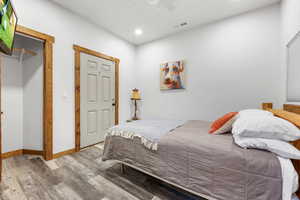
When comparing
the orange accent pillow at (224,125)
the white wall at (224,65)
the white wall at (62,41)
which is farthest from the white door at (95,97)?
the orange accent pillow at (224,125)

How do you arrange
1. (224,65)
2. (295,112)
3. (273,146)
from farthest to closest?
(224,65)
(295,112)
(273,146)

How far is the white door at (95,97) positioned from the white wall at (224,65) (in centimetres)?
125

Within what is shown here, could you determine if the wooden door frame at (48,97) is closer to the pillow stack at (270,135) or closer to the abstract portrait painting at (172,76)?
the abstract portrait painting at (172,76)

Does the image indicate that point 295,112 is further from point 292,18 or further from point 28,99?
point 28,99

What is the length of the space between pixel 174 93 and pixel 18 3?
10.5 feet

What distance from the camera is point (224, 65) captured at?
2.56 metres

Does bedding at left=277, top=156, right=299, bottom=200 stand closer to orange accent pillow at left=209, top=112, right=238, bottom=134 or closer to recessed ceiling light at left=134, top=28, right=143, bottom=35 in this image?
orange accent pillow at left=209, top=112, right=238, bottom=134

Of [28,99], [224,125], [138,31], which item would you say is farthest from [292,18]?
[28,99]

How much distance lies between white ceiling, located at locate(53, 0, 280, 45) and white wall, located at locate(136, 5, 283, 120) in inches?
8.4

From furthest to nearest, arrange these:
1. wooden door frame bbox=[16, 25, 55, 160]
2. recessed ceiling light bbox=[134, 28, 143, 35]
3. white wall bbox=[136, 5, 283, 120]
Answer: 1. recessed ceiling light bbox=[134, 28, 143, 35]
2. white wall bbox=[136, 5, 283, 120]
3. wooden door frame bbox=[16, 25, 55, 160]

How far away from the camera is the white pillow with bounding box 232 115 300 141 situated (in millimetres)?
901

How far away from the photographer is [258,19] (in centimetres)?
225

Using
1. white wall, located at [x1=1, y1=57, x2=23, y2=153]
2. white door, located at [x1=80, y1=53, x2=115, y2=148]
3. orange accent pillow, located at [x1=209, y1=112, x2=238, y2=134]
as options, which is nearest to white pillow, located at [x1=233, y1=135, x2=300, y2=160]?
orange accent pillow, located at [x1=209, y1=112, x2=238, y2=134]

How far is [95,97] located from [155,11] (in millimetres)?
2206
